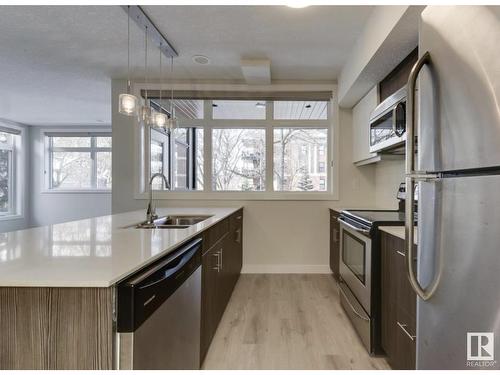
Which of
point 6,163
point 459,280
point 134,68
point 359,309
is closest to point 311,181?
point 359,309

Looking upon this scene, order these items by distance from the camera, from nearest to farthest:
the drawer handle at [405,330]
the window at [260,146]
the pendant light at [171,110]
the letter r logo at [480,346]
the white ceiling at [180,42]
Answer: the letter r logo at [480,346] → the drawer handle at [405,330] → the white ceiling at [180,42] → the pendant light at [171,110] → the window at [260,146]

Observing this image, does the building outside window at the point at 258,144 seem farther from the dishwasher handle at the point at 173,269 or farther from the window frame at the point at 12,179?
the window frame at the point at 12,179

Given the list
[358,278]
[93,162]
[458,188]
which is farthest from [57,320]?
[93,162]

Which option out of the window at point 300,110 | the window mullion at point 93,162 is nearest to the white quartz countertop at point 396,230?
the window at point 300,110

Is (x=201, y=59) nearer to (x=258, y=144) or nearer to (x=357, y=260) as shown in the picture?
(x=258, y=144)

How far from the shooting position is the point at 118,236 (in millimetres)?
1363

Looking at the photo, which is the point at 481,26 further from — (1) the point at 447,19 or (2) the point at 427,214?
(2) the point at 427,214

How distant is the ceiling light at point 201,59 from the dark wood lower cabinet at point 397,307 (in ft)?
8.33

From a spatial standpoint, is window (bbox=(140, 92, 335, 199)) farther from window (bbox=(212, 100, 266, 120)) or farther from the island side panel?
the island side panel

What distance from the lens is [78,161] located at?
244 inches

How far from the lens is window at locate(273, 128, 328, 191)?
12.1ft

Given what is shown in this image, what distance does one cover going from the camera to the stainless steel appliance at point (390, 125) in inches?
71.6

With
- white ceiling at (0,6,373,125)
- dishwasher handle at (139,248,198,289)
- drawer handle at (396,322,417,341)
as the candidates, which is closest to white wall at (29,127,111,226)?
white ceiling at (0,6,373,125)

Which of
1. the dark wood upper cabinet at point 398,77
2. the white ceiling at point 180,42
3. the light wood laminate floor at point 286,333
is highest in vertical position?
the white ceiling at point 180,42
